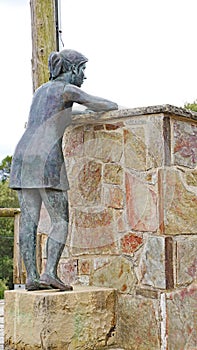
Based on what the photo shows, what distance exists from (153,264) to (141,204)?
36 cm

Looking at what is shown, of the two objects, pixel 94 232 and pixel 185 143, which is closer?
pixel 185 143

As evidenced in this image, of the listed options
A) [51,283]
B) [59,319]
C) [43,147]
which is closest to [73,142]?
[43,147]

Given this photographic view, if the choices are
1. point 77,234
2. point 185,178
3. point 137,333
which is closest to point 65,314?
point 137,333

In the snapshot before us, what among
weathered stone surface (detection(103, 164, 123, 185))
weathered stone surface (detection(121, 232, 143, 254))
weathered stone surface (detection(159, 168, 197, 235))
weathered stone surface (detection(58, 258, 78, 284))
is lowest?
weathered stone surface (detection(58, 258, 78, 284))

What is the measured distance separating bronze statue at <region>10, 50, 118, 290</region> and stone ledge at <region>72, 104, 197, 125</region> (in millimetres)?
134

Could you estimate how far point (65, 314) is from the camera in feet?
12.0

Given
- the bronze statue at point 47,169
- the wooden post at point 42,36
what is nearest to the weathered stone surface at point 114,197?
the bronze statue at point 47,169

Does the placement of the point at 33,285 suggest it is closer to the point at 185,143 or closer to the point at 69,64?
the point at 185,143

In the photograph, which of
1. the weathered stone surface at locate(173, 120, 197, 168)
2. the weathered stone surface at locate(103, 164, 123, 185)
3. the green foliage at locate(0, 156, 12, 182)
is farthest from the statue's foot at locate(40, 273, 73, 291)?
the green foliage at locate(0, 156, 12, 182)

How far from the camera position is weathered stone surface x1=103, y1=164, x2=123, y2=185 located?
4.04m

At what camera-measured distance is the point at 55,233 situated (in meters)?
3.84

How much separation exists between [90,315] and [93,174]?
2.97 feet

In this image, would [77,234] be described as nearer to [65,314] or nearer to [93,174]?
[93,174]

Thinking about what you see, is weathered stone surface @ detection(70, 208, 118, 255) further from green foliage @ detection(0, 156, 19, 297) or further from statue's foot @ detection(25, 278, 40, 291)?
green foliage @ detection(0, 156, 19, 297)
